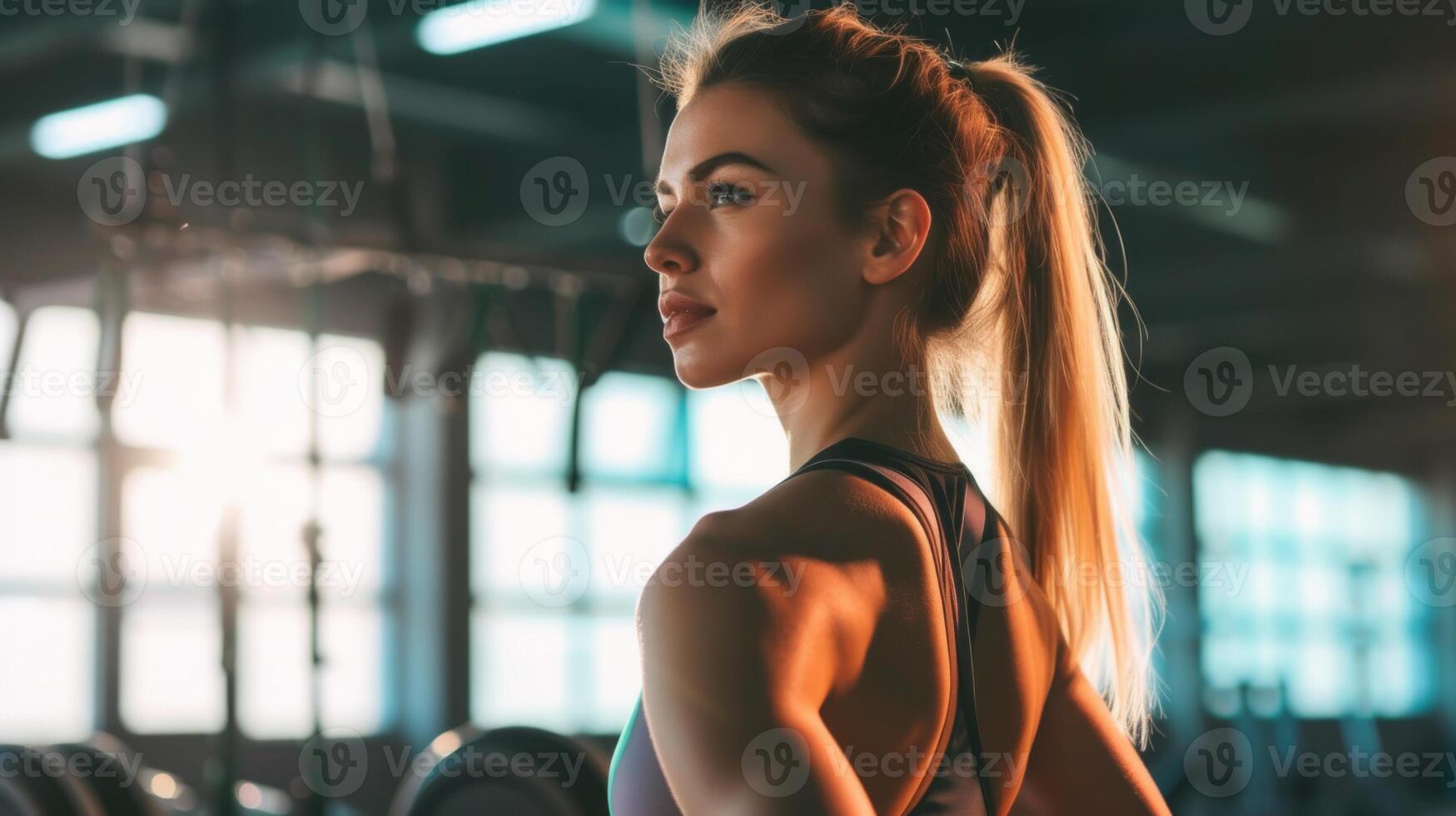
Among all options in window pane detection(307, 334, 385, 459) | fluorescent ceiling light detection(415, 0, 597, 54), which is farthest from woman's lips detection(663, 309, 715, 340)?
window pane detection(307, 334, 385, 459)

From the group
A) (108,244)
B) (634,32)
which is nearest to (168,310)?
(634,32)

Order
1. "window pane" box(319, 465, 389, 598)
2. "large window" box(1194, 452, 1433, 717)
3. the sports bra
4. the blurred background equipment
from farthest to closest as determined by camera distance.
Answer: "large window" box(1194, 452, 1433, 717) < "window pane" box(319, 465, 389, 598) < the blurred background equipment < the sports bra

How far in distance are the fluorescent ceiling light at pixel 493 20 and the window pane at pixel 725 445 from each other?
388cm

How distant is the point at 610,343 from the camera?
9.70 feet

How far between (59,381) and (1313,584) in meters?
11.1

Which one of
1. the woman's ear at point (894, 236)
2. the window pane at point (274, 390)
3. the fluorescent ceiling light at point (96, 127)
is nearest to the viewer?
the woman's ear at point (894, 236)

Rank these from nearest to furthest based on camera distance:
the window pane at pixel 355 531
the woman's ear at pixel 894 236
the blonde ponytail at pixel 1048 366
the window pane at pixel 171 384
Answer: the woman's ear at pixel 894 236, the blonde ponytail at pixel 1048 366, the window pane at pixel 171 384, the window pane at pixel 355 531

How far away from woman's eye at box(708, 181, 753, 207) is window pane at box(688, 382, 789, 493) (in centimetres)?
845

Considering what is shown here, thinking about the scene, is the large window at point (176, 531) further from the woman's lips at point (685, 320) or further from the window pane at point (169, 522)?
the woman's lips at point (685, 320)

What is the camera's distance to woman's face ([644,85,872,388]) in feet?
2.63

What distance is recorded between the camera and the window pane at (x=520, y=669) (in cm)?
837

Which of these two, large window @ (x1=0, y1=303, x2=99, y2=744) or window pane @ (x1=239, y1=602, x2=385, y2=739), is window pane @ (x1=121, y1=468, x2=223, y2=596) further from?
window pane @ (x1=239, y1=602, x2=385, y2=739)

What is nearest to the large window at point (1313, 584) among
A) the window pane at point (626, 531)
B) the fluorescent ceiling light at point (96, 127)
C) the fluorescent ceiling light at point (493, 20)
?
the window pane at point (626, 531)

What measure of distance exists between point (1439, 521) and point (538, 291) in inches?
399
